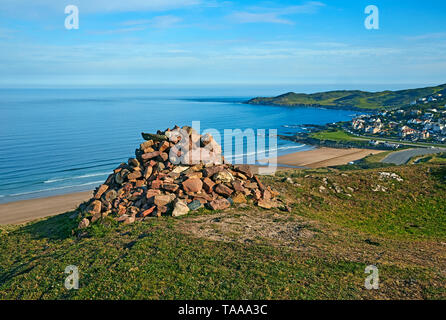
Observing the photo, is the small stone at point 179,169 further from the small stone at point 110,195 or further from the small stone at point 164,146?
the small stone at point 110,195

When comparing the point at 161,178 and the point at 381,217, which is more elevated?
the point at 161,178

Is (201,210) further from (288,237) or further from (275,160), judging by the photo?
(275,160)

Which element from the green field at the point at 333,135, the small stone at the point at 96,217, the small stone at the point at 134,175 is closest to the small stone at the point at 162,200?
the small stone at the point at 134,175

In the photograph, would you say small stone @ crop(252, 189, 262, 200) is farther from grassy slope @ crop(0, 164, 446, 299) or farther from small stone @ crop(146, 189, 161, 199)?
small stone @ crop(146, 189, 161, 199)

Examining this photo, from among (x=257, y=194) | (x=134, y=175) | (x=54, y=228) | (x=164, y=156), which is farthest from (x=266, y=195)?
(x=54, y=228)

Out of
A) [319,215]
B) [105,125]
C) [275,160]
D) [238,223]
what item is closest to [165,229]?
[238,223]

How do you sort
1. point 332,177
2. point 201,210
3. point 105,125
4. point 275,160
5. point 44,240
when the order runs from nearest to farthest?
point 44,240 < point 201,210 < point 332,177 < point 275,160 < point 105,125

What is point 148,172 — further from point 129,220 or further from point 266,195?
point 266,195
